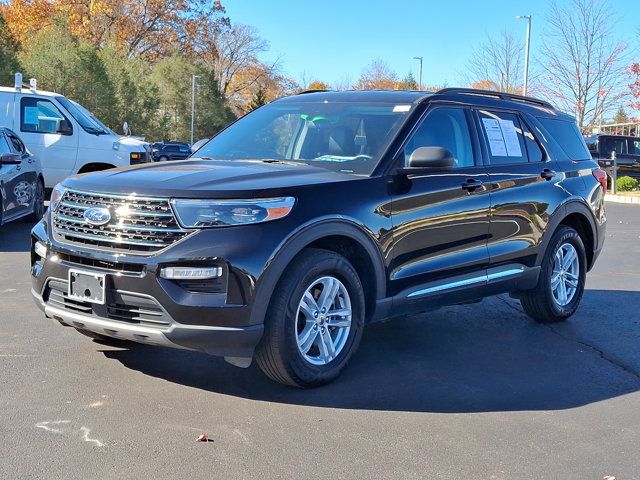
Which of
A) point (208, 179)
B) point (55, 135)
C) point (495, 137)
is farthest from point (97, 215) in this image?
point (55, 135)

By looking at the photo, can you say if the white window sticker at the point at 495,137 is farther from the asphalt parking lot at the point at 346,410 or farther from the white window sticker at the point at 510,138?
the asphalt parking lot at the point at 346,410

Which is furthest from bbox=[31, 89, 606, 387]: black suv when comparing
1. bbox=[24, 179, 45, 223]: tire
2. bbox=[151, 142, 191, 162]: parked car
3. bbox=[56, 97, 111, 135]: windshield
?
bbox=[151, 142, 191, 162]: parked car

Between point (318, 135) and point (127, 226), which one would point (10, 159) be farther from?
point (127, 226)

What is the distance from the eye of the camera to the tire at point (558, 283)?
6254 millimetres

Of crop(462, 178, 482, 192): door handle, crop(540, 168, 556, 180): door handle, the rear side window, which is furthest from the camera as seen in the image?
the rear side window

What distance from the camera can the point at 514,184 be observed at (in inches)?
229

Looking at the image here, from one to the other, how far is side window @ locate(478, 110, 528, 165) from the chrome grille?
111 inches

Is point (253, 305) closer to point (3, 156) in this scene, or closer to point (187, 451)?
point (187, 451)

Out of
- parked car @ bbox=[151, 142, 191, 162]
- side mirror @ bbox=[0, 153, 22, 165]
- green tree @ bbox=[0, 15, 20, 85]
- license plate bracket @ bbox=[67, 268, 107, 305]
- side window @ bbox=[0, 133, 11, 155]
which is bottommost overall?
license plate bracket @ bbox=[67, 268, 107, 305]

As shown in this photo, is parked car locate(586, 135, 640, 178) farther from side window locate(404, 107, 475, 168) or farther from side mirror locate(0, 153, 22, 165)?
side window locate(404, 107, 475, 168)

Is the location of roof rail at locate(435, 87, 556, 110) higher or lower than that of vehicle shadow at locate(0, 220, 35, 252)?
higher

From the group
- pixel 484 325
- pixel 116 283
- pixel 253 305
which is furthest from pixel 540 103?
pixel 116 283

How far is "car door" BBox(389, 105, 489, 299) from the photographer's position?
484 cm

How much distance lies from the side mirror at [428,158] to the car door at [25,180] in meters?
7.37
